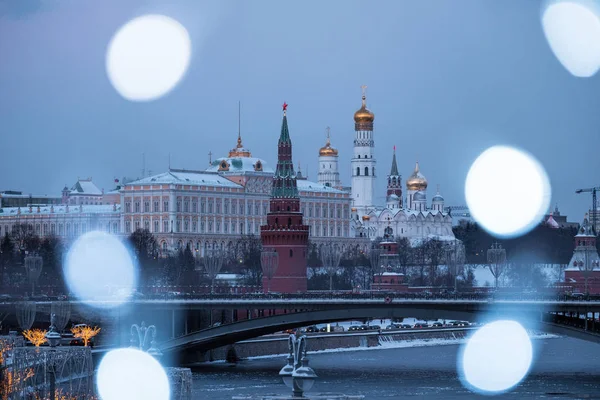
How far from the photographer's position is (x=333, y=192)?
154m

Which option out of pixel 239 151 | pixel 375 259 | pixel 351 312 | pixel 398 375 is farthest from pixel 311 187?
pixel 398 375

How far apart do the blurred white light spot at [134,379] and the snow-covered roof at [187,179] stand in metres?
80.4

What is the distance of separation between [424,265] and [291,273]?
35.1 meters

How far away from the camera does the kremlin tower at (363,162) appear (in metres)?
177

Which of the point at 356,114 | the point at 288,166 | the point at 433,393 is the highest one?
the point at 356,114

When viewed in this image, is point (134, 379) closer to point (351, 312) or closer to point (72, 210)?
point (351, 312)

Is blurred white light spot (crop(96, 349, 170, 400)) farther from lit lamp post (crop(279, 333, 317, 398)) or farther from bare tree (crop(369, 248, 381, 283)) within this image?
bare tree (crop(369, 248, 381, 283))

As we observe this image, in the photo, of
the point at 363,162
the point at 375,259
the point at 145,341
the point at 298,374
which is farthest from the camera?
the point at 363,162

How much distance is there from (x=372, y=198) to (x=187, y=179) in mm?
43040

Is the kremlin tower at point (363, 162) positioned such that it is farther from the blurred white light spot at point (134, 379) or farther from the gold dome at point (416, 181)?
the blurred white light spot at point (134, 379)

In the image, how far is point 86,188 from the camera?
187625 millimetres

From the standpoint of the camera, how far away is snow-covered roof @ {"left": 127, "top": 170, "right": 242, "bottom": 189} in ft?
465

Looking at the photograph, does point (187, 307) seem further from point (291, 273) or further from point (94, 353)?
point (291, 273)

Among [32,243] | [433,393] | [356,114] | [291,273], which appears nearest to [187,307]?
[433,393]
